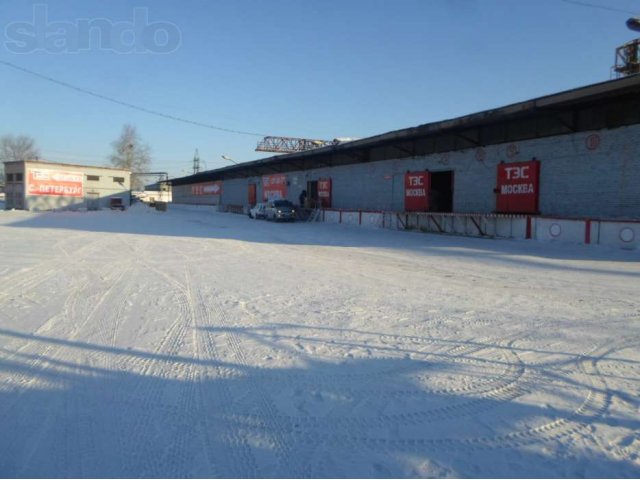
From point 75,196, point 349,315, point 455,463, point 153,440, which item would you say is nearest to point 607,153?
point 349,315

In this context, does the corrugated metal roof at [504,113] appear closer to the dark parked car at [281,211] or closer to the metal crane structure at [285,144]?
the dark parked car at [281,211]

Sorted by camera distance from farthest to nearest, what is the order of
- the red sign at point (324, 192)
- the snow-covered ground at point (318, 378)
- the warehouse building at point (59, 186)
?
the warehouse building at point (59, 186), the red sign at point (324, 192), the snow-covered ground at point (318, 378)

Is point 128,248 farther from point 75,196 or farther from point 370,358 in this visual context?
point 75,196

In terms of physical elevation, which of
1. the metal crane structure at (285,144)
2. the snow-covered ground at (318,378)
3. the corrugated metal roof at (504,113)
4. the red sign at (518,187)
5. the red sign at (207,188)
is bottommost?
the snow-covered ground at (318,378)

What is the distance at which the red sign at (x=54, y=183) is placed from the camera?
46.5 metres

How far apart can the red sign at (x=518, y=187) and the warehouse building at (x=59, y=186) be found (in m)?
47.1

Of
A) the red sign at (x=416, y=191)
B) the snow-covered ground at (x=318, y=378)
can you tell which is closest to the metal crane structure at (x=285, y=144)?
the red sign at (x=416, y=191)

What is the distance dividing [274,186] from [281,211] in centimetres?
1153

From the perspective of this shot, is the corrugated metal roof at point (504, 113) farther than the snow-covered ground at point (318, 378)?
Yes

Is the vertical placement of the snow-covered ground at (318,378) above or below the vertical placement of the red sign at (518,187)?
below

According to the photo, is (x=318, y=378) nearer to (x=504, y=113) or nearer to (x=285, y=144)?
(x=504, y=113)

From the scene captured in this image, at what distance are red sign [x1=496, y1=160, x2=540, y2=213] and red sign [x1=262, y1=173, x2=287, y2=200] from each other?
2477 cm

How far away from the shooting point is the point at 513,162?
20.2 meters

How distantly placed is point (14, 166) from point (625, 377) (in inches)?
2242
